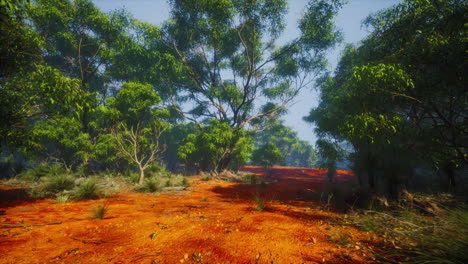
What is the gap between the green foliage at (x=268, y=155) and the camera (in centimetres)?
2321

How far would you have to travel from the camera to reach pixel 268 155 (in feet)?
77.2

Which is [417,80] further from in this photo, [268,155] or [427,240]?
[268,155]

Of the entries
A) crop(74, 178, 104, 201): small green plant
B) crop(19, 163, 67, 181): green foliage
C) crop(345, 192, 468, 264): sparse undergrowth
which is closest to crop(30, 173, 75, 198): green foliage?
crop(74, 178, 104, 201): small green plant

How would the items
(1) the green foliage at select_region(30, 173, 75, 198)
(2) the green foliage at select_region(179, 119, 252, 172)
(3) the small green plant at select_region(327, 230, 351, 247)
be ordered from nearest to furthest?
1. (3) the small green plant at select_region(327, 230, 351, 247)
2. (1) the green foliage at select_region(30, 173, 75, 198)
3. (2) the green foliage at select_region(179, 119, 252, 172)

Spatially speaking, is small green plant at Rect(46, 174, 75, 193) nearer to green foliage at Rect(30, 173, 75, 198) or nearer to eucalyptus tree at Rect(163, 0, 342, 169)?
green foliage at Rect(30, 173, 75, 198)

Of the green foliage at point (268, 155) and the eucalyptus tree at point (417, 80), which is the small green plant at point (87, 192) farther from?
the green foliage at point (268, 155)

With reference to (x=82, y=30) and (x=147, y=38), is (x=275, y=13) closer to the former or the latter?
(x=147, y=38)

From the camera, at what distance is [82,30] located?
16406mm

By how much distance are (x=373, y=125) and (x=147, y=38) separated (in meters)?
18.4

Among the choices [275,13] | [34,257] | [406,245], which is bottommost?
[34,257]

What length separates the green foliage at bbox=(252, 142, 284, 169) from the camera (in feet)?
76.1

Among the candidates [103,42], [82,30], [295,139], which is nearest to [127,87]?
[103,42]

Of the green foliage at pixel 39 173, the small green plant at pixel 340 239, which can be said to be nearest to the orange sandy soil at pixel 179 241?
the small green plant at pixel 340 239

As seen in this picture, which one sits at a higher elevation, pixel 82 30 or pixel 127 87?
pixel 82 30
